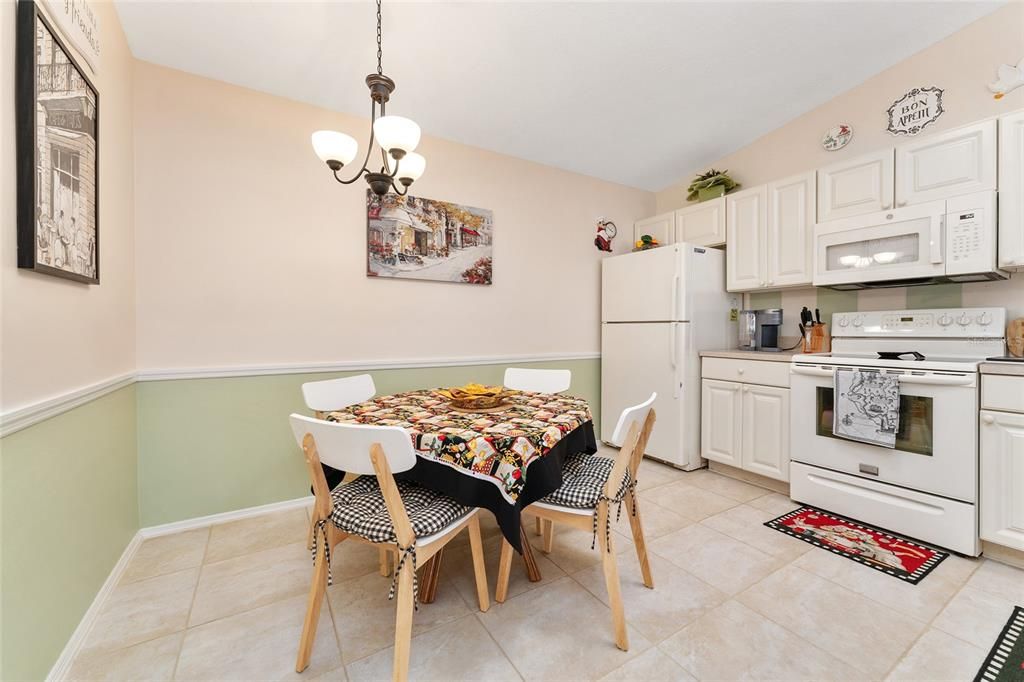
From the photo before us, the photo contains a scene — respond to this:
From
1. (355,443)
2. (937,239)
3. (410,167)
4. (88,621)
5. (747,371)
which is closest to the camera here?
(355,443)

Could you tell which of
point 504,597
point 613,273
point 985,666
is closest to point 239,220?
point 504,597

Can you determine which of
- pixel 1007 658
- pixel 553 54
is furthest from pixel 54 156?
pixel 1007 658

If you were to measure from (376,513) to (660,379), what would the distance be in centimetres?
247

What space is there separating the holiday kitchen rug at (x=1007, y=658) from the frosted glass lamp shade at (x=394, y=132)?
2558 mm

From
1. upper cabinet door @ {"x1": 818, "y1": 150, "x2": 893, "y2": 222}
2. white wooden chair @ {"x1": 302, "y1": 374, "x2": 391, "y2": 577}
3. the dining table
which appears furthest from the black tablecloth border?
upper cabinet door @ {"x1": 818, "y1": 150, "x2": 893, "y2": 222}

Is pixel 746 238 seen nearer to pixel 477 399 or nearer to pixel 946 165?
pixel 946 165

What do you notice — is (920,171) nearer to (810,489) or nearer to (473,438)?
(810,489)

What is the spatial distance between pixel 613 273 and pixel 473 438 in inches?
105

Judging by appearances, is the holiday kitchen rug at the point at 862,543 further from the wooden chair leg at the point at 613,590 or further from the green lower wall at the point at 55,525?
the green lower wall at the point at 55,525

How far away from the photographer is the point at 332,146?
165 cm

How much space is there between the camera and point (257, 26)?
2014mm

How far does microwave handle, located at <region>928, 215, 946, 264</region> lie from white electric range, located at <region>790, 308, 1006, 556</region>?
1.14 ft

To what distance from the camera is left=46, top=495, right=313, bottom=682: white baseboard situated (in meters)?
1.32

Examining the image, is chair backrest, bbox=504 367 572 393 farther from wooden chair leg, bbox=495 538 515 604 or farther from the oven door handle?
the oven door handle
